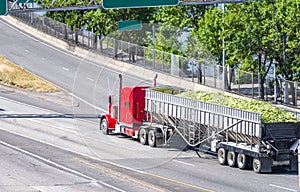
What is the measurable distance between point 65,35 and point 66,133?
43.9m

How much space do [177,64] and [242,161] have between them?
6.29 m

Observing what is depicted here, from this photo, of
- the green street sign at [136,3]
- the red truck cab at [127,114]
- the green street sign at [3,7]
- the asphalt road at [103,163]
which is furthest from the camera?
the green street sign at [3,7]

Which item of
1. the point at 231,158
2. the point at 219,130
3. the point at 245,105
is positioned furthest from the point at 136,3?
the point at 231,158

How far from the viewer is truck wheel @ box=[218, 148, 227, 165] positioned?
102ft

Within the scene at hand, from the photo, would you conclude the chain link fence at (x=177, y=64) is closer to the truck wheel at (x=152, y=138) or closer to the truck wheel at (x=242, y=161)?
the truck wheel at (x=152, y=138)

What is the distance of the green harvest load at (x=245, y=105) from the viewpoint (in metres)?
29.9

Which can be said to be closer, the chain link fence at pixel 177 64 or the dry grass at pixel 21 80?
the chain link fence at pixel 177 64

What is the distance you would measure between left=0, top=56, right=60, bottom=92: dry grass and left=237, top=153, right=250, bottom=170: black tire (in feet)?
91.1

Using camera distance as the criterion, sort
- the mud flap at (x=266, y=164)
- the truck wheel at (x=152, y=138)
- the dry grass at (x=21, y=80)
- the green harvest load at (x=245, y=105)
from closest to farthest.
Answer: the mud flap at (x=266, y=164)
the green harvest load at (x=245, y=105)
the truck wheel at (x=152, y=138)
the dry grass at (x=21, y=80)

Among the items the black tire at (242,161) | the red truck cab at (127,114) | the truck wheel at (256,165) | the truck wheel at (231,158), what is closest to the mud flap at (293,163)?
the truck wheel at (256,165)

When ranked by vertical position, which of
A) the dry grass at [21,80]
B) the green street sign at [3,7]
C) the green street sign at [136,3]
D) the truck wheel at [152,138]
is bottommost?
the dry grass at [21,80]

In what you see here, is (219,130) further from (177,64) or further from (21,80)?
(21,80)

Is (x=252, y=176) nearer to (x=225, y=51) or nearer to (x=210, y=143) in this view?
(x=210, y=143)

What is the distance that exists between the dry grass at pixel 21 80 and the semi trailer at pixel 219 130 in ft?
78.0
